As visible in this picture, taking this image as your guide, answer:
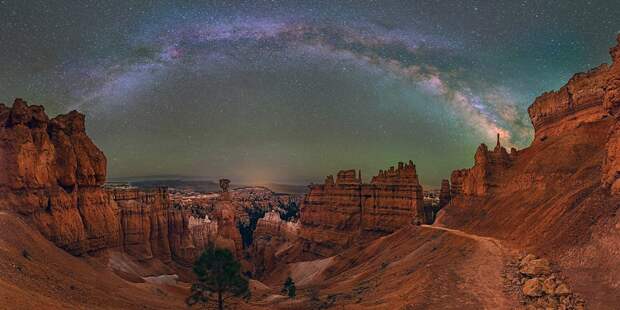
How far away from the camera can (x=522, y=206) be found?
4741cm

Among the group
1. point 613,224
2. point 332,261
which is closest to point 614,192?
point 613,224

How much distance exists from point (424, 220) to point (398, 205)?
5731 mm

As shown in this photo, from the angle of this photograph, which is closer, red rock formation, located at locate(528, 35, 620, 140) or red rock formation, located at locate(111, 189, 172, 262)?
red rock formation, located at locate(528, 35, 620, 140)

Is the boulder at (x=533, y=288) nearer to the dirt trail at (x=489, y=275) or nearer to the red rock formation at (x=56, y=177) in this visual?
the dirt trail at (x=489, y=275)

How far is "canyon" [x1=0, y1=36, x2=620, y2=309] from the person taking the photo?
81.9 ft

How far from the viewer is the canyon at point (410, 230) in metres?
25.0

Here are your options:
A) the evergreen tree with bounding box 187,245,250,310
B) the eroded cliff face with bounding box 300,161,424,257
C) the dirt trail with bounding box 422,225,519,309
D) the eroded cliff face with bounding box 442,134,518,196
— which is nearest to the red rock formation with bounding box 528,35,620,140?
the eroded cliff face with bounding box 442,134,518,196

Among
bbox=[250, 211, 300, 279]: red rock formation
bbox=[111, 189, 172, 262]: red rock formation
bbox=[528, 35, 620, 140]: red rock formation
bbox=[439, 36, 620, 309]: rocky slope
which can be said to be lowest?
bbox=[250, 211, 300, 279]: red rock formation

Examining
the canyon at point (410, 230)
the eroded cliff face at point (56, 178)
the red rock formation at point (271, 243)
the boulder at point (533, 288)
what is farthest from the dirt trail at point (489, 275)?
the red rock formation at point (271, 243)

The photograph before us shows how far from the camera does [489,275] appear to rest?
2870 cm

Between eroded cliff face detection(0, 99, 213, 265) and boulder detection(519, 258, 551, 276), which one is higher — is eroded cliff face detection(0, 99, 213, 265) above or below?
above

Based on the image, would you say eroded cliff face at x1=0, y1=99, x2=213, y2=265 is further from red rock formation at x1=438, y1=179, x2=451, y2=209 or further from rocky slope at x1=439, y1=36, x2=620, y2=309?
red rock formation at x1=438, y1=179, x2=451, y2=209

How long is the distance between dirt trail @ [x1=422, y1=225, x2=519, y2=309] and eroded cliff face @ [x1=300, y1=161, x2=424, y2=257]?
3565 cm

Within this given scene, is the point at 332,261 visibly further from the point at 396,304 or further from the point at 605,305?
the point at 605,305
